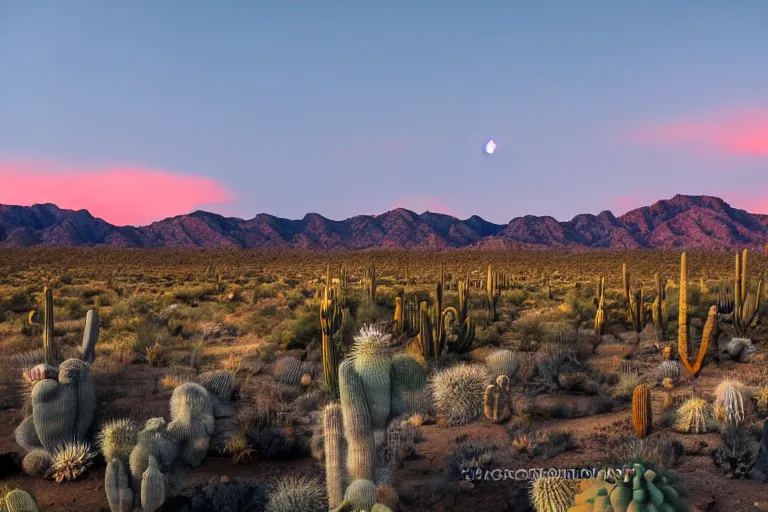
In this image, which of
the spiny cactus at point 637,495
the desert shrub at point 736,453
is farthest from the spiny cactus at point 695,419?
the spiny cactus at point 637,495

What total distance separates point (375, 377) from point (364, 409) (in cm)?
36

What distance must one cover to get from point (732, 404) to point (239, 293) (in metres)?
24.2

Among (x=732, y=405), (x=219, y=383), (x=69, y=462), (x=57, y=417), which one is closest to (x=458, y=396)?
(x=732, y=405)

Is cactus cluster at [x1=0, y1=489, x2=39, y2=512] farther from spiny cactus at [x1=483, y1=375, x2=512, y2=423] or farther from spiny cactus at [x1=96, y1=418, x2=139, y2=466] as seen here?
spiny cactus at [x1=483, y1=375, x2=512, y2=423]

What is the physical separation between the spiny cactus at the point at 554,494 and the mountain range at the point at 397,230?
14123 centimetres

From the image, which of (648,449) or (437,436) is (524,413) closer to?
(437,436)

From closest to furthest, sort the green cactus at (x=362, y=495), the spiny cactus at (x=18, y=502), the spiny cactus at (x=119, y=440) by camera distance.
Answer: the green cactus at (x=362, y=495) < the spiny cactus at (x=18, y=502) < the spiny cactus at (x=119, y=440)

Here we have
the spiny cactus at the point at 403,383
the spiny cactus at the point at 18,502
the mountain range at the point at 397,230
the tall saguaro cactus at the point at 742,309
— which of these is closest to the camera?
the spiny cactus at the point at 18,502

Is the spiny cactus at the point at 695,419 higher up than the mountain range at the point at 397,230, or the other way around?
the mountain range at the point at 397,230

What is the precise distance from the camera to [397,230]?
7229 inches

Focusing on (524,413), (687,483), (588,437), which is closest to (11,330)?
A: (524,413)

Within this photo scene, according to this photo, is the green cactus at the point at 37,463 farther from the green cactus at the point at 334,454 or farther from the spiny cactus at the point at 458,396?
the spiny cactus at the point at 458,396

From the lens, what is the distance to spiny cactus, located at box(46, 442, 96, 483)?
8.55 metres

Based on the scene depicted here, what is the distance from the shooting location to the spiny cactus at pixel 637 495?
4.59m
